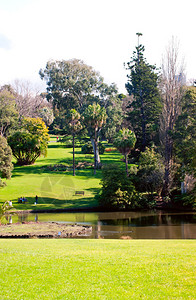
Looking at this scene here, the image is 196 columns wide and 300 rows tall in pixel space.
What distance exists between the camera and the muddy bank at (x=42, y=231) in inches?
933

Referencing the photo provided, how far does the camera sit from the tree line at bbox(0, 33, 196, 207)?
43656 mm

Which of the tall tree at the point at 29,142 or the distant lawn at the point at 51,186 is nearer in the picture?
the distant lawn at the point at 51,186

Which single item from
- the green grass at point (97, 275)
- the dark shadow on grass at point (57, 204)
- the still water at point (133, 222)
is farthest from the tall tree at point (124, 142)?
the green grass at point (97, 275)

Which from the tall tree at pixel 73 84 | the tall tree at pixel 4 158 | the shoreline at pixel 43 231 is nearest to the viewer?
the shoreline at pixel 43 231

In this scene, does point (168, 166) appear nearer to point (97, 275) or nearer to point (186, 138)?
point (186, 138)

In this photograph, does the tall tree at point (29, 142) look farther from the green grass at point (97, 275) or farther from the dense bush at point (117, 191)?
the green grass at point (97, 275)

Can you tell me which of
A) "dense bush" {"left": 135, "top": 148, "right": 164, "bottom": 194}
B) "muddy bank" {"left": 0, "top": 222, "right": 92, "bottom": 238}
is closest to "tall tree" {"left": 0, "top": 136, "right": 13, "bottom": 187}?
"muddy bank" {"left": 0, "top": 222, "right": 92, "bottom": 238}

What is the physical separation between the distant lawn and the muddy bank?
11883 millimetres

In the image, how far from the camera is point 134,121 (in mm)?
64688

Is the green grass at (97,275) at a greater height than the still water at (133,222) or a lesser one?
greater

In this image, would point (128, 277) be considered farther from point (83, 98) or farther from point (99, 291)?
point (83, 98)

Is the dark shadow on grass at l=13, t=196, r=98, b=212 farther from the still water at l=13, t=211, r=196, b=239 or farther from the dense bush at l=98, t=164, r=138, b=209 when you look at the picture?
the still water at l=13, t=211, r=196, b=239

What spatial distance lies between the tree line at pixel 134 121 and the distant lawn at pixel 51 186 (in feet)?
A: 10.00

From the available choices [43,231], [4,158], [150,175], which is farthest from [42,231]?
[150,175]
